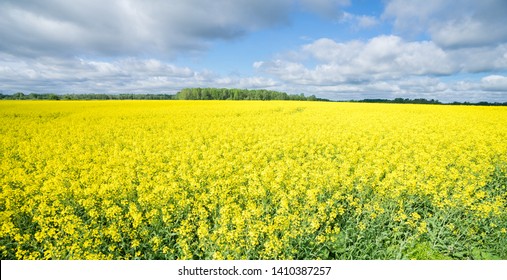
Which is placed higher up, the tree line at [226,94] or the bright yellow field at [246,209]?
the tree line at [226,94]

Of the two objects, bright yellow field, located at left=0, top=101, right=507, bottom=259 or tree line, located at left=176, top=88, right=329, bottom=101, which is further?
tree line, located at left=176, top=88, right=329, bottom=101

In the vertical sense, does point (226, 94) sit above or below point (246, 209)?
above

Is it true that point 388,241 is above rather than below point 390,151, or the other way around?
below

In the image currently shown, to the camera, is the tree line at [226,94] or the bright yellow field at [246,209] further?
the tree line at [226,94]

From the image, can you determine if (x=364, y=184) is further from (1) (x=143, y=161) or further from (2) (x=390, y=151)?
(1) (x=143, y=161)

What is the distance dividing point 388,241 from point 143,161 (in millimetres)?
7427

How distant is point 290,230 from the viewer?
523cm

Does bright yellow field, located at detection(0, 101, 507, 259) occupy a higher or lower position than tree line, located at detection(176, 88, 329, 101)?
lower

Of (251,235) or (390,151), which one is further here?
(390,151)

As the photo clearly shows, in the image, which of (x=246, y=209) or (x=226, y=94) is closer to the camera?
(x=246, y=209)
